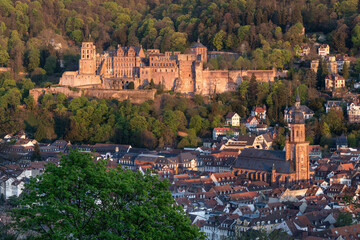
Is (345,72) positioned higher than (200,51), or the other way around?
(200,51)

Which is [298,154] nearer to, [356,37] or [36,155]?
[36,155]

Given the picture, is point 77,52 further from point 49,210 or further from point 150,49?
point 49,210

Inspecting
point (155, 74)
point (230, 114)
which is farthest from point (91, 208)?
point (155, 74)

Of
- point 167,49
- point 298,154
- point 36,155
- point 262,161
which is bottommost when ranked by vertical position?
point 262,161

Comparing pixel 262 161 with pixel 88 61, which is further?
pixel 88 61

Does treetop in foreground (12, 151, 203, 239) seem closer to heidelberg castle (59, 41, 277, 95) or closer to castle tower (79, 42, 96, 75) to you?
heidelberg castle (59, 41, 277, 95)

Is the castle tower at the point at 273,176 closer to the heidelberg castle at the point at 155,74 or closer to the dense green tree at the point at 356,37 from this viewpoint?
the heidelberg castle at the point at 155,74

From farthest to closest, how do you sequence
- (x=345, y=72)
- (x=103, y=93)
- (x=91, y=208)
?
(x=345, y=72), (x=103, y=93), (x=91, y=208)

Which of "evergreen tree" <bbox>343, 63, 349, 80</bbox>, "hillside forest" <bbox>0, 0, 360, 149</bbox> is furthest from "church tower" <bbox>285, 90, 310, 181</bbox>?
"evergreen tree" <bbox>343, 63, 349, 80</bbox>
